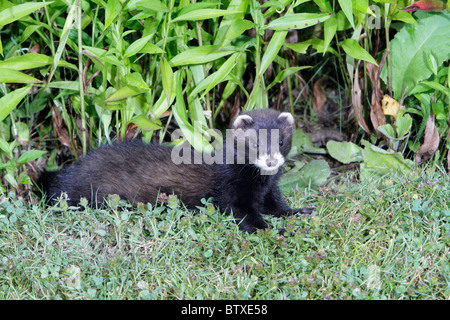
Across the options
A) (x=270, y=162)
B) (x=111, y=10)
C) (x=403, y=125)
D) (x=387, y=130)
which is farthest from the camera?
(x=387, y=130)

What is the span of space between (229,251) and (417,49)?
252 cm

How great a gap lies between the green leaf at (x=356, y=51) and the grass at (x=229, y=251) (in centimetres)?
100

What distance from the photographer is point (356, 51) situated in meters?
4.84

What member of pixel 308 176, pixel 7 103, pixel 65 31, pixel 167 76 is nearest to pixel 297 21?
pixel 167 76

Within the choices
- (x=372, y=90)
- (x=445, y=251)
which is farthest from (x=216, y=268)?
(x=372, y=90)

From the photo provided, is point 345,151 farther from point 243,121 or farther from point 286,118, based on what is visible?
point 243,121

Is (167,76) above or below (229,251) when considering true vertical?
above

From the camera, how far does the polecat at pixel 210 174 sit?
462 cm

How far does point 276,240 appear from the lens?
409cm

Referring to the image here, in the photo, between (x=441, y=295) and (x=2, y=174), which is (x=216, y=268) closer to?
(x=441, y=295)

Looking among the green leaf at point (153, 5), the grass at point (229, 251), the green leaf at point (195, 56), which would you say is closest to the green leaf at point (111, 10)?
the green leaf at point (153, 5)

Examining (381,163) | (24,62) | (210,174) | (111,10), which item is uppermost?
(111,10)

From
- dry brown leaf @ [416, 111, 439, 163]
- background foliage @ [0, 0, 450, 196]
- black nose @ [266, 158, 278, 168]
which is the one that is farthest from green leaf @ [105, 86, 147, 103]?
dry brown leaf @ [416, 111, 439, 163]

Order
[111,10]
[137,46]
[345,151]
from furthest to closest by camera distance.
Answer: [345,151] < [137,46] < [111,10]
